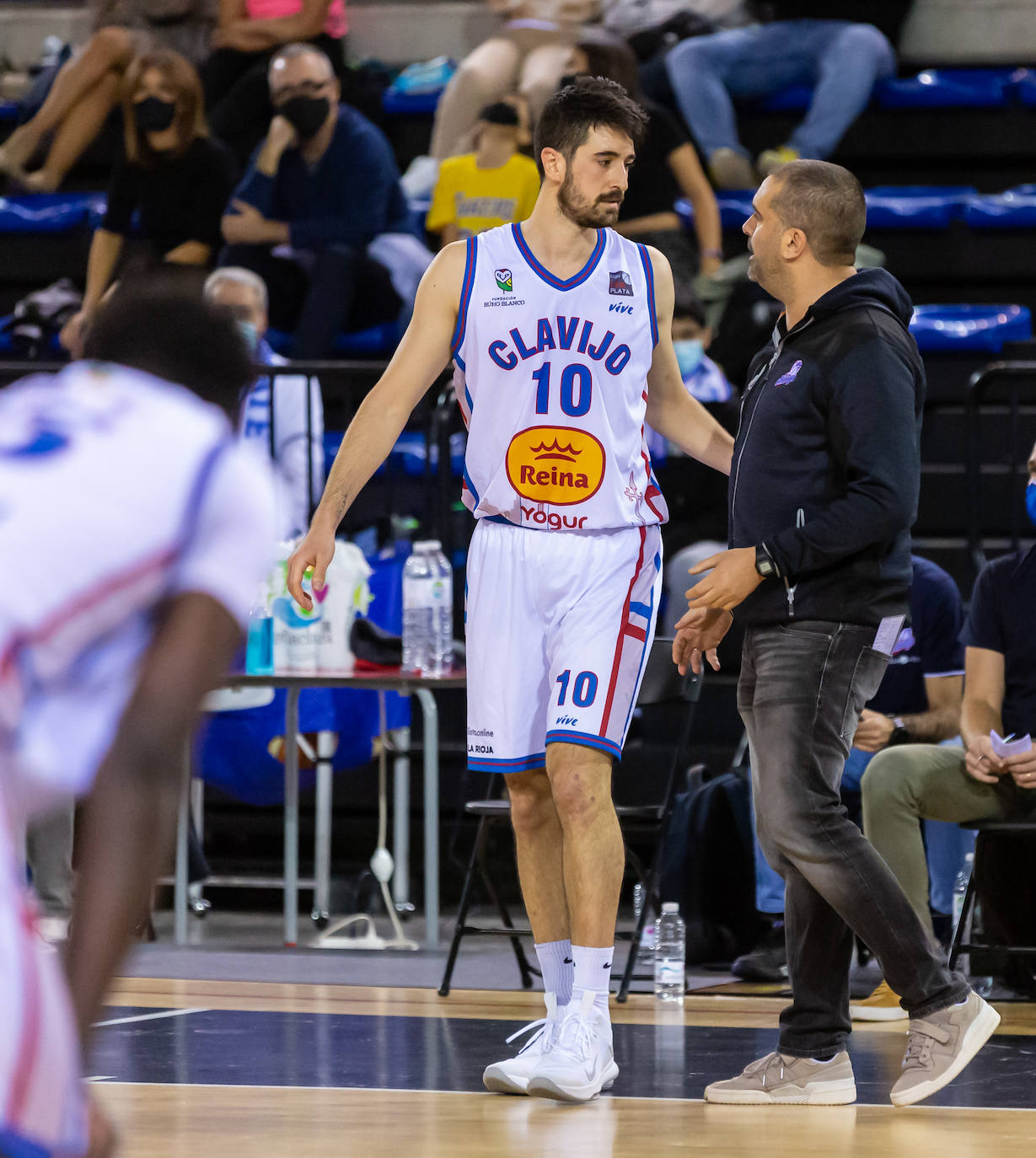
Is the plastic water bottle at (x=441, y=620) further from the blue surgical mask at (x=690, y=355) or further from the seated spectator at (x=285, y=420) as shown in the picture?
the blue surgical mask at (x=690, y=355)

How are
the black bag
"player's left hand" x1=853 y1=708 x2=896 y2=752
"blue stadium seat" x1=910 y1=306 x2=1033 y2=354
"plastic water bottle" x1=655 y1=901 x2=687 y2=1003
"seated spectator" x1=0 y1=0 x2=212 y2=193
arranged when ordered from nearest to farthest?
"plastic water bottle" x1=655 y1=901 x2=687 y2=1003, "player's left hand" x1=853 y1=708 x2=896 y2=752, the black bag, "blue stadium seat" x1=910 y1=306 x2=1033 y2=354, "seated spectator" x1=0 y1=0 x2=212 y2=193

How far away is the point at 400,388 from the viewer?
420cm

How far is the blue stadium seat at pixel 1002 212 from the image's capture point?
28.7 feet

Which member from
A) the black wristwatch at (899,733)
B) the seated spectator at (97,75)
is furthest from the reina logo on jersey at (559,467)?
the seated spectator at (97,75)

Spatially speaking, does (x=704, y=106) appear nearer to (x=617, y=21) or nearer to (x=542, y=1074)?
(x=617, y=21)

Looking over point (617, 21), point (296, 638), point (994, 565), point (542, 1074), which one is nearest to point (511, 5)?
point (617, 21)

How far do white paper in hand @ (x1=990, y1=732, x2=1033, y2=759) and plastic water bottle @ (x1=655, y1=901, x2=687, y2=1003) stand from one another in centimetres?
105

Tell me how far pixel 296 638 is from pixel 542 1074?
2.93m

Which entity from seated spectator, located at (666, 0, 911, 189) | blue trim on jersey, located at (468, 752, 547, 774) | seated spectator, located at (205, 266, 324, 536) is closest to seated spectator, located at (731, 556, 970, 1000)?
blue trim on jersey, located at (468, 752, 547, 774)

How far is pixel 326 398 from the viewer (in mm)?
8383

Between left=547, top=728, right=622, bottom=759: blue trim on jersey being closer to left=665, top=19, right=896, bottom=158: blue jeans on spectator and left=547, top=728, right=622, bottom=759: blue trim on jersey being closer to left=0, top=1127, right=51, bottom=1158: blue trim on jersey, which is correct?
left=0, top=1127, right=51, bottom=1158: blue trim on jersey

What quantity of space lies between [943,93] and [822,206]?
5797 mm

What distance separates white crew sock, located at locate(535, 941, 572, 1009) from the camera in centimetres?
422

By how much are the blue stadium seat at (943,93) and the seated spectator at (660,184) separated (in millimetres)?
1381
